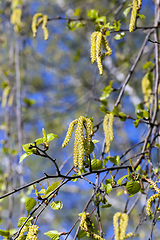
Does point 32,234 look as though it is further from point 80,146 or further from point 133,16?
point 133,16

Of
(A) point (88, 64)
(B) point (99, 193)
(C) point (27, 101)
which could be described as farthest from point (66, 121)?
(B) point (99, 193)

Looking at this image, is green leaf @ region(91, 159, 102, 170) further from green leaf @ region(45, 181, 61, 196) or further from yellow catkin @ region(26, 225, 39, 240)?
yellow catkin @ region(26, 225, 39, 240)

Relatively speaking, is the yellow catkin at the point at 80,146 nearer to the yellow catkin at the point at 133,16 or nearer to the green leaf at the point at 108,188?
the green leaf at the point at 108,188

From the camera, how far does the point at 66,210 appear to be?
24.0 ft

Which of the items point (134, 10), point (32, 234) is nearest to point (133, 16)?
point (134, 10)

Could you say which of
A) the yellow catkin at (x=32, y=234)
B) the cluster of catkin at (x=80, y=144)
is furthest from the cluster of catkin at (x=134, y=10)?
the yellow catkin at (x=32, y=234)

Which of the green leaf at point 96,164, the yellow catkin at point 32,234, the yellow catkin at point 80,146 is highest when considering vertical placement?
the green leaf at point 96,164

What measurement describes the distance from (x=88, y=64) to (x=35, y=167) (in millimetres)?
3335

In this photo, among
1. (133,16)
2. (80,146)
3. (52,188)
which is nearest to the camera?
(80,146)

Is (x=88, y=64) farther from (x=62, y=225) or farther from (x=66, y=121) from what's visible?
(x=62, y=225)

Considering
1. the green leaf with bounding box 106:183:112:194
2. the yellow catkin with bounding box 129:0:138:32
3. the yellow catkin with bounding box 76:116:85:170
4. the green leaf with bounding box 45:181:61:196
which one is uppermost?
the yellow catkin with bounding box 129:0:138:32

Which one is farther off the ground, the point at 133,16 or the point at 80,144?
the point at 133,16

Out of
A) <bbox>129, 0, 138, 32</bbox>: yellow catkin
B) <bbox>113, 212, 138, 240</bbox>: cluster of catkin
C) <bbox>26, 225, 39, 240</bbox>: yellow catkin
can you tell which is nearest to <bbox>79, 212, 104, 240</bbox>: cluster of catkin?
<bbox>113, 212, 138, 240</bbox>: cluster of catkin

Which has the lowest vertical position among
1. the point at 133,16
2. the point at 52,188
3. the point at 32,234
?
the point at 32,234
